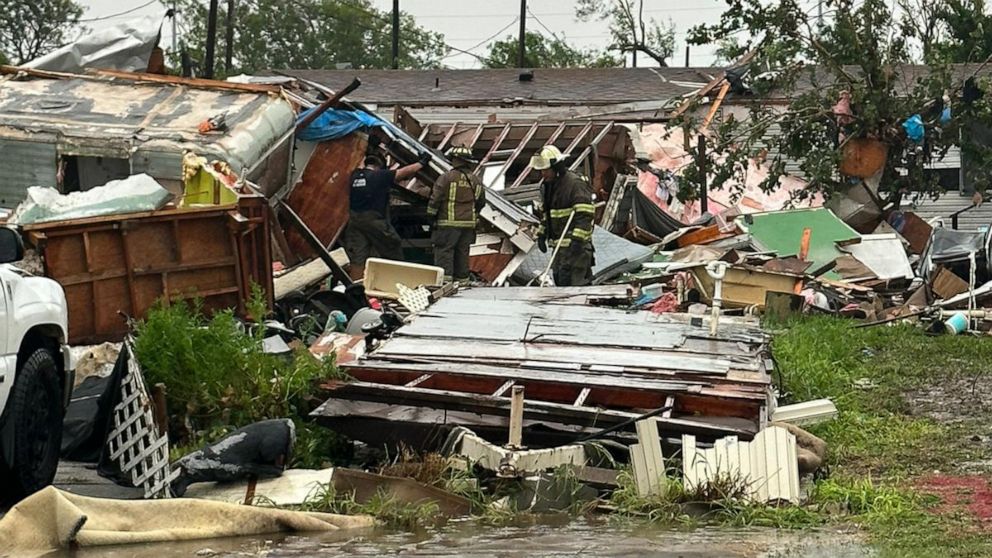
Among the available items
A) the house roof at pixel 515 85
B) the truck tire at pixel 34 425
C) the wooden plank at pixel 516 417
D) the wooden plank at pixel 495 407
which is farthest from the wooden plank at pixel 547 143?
the truck tire at pixel 34 425

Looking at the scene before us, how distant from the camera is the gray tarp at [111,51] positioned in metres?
19.2

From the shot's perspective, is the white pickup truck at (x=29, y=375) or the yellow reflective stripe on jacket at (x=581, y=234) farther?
the yellow reflective stripe on jacket at (x=581, y=234)

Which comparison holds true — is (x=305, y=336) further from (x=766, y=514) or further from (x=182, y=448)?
(x=766, y=514)

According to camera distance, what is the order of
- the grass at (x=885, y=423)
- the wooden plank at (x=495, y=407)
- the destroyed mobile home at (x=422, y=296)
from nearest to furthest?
the grass at (x=885, y=423)
the destroyed mobile home at (x=422, y=296)
the wooden plank at (x=495, y=407)

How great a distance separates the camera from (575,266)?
1591cm

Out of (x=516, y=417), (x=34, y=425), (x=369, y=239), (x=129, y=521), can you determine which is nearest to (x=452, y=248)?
(x=369, y=239)

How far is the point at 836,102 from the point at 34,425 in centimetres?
1637

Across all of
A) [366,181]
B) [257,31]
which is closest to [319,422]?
[366,181]

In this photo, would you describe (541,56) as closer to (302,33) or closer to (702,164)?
(302,33)

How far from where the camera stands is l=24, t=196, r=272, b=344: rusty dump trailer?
1144 centimetres

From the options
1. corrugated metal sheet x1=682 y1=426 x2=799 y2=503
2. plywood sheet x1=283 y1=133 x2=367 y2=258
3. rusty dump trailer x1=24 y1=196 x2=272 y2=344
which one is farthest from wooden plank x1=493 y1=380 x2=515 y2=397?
plywood sheet x1=283 y1=133 x2=367 y2=258

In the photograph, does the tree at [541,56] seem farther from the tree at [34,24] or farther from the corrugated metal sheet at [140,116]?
the corrugated metal sheet at [140,116]

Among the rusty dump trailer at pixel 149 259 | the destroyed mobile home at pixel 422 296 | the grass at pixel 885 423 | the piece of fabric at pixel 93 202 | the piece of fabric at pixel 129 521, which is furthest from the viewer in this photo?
the piece of fabric at pixel 93 202

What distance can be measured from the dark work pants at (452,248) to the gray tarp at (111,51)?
5.03 meters
